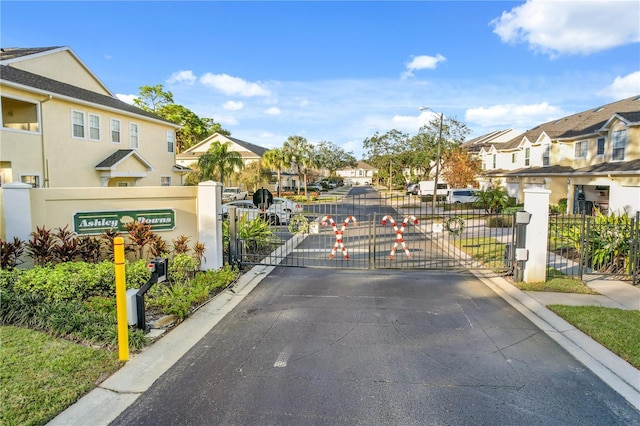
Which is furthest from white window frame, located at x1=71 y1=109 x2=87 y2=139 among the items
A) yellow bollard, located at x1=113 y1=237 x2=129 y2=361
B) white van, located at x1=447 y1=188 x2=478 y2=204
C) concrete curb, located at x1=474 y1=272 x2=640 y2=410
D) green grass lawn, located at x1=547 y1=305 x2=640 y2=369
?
white van, located at x1=447 y1=188 x2=478 y2=204

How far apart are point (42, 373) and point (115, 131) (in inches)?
809

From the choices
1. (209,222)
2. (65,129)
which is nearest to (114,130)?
(65,129)

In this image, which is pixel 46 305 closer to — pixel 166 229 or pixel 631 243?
pixel 166 229

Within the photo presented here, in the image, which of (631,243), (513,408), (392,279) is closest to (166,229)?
(392,279)

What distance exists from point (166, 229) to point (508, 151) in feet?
118

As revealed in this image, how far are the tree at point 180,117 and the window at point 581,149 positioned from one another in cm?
3954

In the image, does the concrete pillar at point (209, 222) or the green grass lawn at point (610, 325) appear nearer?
the green grass lawn at point (610, 325)

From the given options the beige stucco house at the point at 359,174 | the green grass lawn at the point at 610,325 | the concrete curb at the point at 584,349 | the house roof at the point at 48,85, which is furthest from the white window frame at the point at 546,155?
the beige stucco house at the point at 359,174

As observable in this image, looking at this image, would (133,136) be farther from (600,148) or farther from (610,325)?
(600,148)

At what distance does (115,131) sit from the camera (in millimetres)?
22219

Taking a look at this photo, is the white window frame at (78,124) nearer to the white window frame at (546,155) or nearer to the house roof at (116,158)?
the house roof at (116,158)

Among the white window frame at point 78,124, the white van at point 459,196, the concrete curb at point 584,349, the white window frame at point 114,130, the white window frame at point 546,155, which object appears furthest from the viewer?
the white van at point 459,196

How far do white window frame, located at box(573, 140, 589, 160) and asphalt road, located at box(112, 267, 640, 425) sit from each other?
77.8 feet

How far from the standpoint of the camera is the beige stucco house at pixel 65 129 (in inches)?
653
